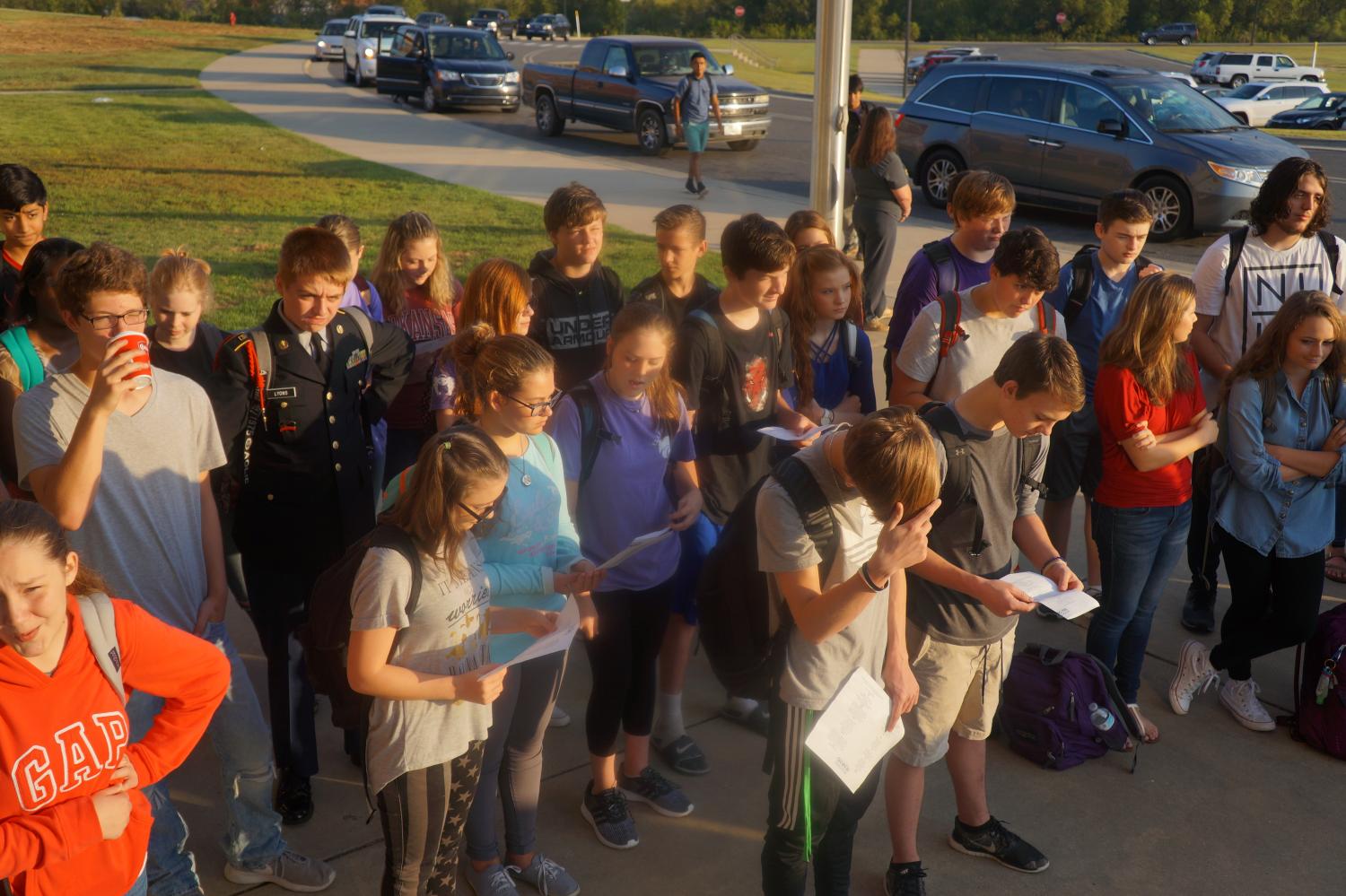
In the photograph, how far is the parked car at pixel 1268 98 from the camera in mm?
34125

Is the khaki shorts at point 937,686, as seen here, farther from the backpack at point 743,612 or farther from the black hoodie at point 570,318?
the black hoodie at point 570,318

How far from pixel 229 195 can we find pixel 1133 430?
44.3ft

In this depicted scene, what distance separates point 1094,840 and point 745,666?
5.39 feet

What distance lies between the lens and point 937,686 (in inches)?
137

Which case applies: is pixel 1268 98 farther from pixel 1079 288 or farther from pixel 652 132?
pixel 1079 288

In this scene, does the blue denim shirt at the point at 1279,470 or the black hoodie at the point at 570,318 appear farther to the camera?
the black hoodie at the point at 570,318

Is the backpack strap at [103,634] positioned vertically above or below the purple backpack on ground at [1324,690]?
above

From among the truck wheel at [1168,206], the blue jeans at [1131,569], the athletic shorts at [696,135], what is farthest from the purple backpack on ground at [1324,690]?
the athletic shorts at [696,135]

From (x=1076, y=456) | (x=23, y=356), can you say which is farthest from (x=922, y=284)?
(x=23, y=356)

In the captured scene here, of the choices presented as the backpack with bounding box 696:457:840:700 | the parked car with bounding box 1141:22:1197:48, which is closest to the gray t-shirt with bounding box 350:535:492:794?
the backpack with bounding box 696:457:840:700

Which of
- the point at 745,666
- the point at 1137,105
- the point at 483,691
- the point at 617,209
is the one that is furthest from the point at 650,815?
the point at 1137,105

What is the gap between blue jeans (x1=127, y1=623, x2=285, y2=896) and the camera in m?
3.33

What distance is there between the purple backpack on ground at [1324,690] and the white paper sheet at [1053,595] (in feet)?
6.16

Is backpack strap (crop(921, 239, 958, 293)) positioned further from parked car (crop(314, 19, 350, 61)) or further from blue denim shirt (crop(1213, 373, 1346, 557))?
parked car (crop(314, 19, 350, 61))
